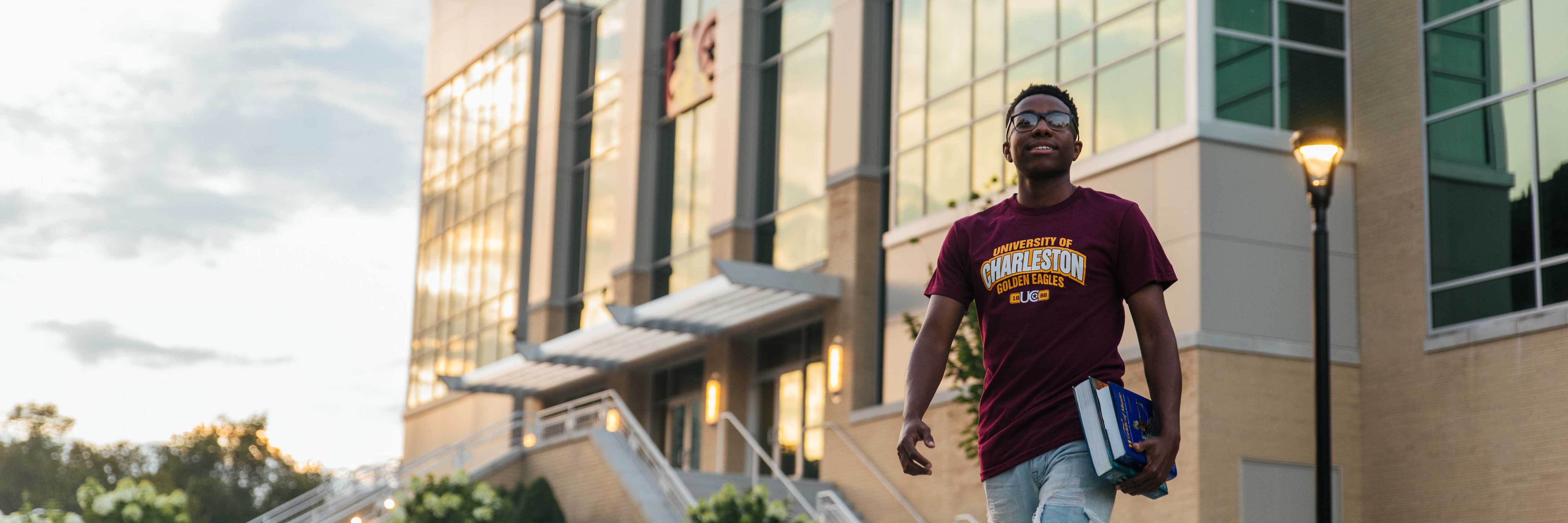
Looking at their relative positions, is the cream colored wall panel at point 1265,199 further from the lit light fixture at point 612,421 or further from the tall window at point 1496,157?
the lit light fixture at point 612,421

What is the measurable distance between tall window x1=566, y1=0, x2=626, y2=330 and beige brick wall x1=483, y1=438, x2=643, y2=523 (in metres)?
5.42

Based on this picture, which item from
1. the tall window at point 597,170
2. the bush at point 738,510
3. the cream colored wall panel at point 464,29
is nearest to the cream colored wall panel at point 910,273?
the bush at point 738,510

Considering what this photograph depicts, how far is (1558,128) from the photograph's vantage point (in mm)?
16953

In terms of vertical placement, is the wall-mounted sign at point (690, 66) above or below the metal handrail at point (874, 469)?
above

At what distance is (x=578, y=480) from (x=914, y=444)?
2163 centimetres

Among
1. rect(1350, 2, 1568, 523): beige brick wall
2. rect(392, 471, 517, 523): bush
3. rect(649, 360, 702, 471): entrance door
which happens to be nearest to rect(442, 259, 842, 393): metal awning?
rect(649, 360, 702, 471): entrance door

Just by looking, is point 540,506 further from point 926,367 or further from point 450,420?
point 926,367

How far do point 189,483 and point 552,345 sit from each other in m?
27.2

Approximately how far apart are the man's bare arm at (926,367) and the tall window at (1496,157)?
→ 551 inches

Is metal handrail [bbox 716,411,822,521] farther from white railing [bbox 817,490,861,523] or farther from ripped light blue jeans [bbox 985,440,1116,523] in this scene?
ripped light blue jeans [bbox 985,440,1116,523]

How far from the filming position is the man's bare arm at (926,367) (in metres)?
4.36

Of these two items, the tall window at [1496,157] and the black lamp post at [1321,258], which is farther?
the tall window at [1496,157]

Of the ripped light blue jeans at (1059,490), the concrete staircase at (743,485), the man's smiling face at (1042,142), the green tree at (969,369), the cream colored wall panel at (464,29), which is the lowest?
the ripped light blue jeans at (1059,490)

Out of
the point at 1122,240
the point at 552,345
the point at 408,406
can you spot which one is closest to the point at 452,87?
the point at 408,406
